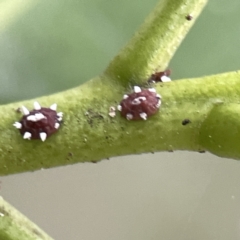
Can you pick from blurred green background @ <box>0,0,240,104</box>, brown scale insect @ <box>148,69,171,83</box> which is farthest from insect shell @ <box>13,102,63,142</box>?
blurred green background @ <box>0,0,240,104</box>

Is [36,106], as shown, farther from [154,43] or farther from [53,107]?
[154,43]

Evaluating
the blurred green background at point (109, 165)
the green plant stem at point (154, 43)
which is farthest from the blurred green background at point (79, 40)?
the green plant stem at point (154, 43)

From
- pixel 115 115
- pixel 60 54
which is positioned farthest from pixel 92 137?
pixel 60 54

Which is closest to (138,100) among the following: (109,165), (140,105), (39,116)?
(140,105)

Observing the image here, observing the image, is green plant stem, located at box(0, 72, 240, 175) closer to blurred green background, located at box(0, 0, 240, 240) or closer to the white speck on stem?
the white speck on stem

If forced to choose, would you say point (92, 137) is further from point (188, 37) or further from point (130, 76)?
point (188, 37)

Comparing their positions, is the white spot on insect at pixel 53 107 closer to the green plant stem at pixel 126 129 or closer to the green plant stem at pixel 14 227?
the green plant stem at pixel 126 129
